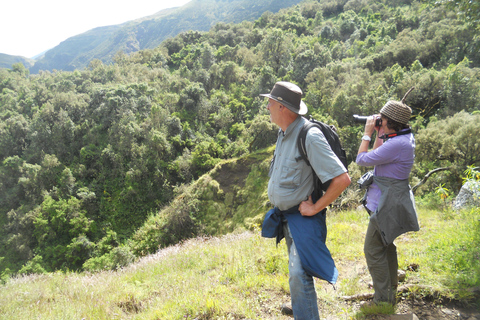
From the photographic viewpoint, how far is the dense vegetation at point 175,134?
1591 cm

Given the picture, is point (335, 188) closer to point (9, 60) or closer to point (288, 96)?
point (288, 96)

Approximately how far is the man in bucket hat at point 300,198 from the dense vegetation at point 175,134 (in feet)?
28.7

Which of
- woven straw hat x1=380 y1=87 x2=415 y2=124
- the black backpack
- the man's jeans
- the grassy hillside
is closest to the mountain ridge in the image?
the grassy hillside

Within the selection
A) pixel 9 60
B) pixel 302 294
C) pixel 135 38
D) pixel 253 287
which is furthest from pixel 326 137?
pixel 9 60

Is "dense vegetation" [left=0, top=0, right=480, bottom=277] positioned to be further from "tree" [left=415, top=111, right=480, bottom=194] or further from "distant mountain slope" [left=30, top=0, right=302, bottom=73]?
"distant mountain slope" [left=30, top=0, right=302, bottom=73]

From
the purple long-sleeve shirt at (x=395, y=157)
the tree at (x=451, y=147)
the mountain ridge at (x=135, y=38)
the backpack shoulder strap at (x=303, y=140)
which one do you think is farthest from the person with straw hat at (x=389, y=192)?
the mountain ridge at (x=135, y=38)

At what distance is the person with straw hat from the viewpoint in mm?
2113

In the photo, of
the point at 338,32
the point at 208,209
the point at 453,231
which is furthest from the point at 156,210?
the point at 338,32

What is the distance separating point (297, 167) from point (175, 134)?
78.5 feet

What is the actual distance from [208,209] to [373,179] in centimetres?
1418

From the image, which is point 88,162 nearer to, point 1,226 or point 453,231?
point 1,226

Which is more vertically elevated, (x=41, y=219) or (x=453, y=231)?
(x=453, y=231)

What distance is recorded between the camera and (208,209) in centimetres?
1586

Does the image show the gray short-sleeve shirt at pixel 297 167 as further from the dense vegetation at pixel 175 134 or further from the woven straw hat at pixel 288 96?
the dense vegetation at pixel 175 134
